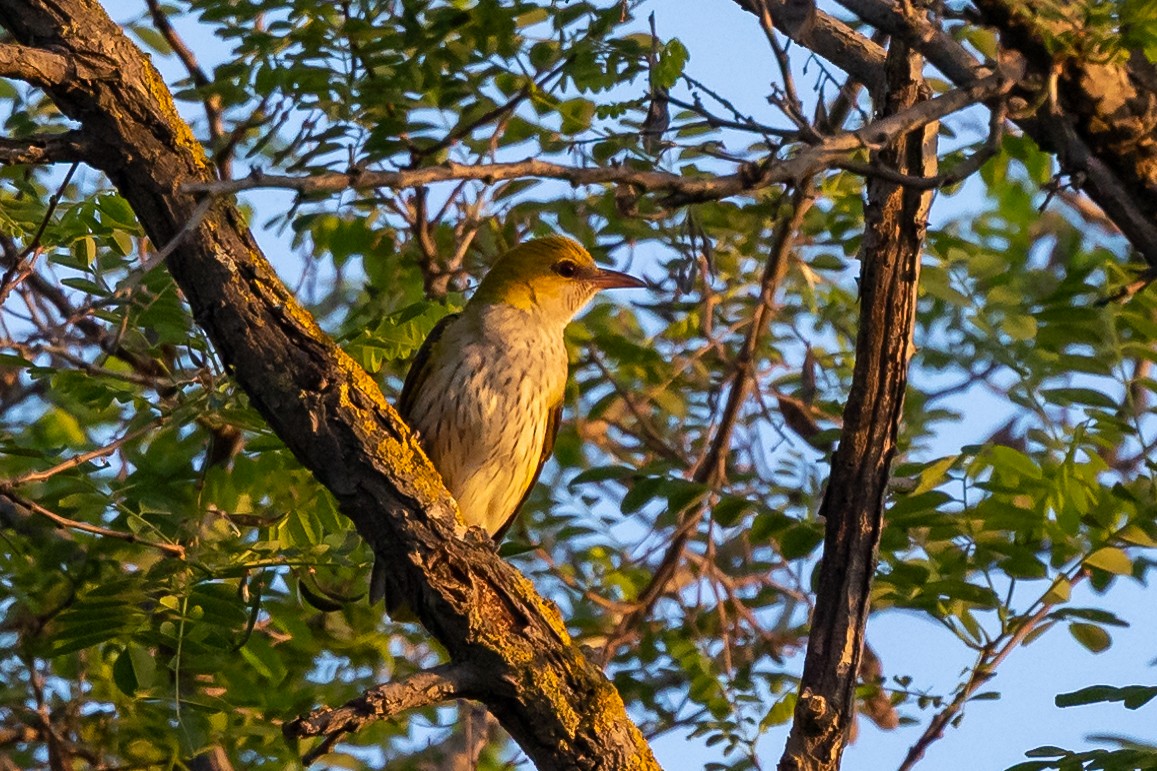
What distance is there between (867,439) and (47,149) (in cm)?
199

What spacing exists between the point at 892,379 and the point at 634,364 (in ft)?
9.43

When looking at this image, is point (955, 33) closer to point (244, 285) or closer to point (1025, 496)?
point (1025, 496)

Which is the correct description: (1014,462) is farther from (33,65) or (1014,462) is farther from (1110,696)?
(33,65)

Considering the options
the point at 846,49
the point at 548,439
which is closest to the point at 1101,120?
the point at 846,49

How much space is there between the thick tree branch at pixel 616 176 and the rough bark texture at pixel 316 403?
873 millimetres

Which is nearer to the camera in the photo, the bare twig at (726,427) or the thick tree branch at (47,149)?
the thick tree branch at (47,149)

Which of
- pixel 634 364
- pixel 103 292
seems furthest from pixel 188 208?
pixel 634 364

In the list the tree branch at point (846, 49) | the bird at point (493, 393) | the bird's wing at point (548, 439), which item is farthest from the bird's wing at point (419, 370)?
the tree branch at point (846, 49)

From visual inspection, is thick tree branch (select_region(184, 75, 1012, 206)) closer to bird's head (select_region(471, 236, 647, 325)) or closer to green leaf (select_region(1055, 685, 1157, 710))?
green leaf (select_region(1055, 685, 1157, 710))

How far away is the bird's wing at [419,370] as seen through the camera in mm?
5418

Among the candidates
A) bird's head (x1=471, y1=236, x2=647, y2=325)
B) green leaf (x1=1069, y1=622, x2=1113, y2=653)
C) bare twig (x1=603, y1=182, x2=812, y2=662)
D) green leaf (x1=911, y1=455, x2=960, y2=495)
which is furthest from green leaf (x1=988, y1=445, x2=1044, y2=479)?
bird's head (x1=471, y1=236, x2=647, y2=325)

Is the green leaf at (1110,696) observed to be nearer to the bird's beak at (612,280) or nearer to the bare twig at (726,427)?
the bare twig at (726,427)

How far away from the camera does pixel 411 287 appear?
5.73 meters

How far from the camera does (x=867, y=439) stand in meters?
3.40
